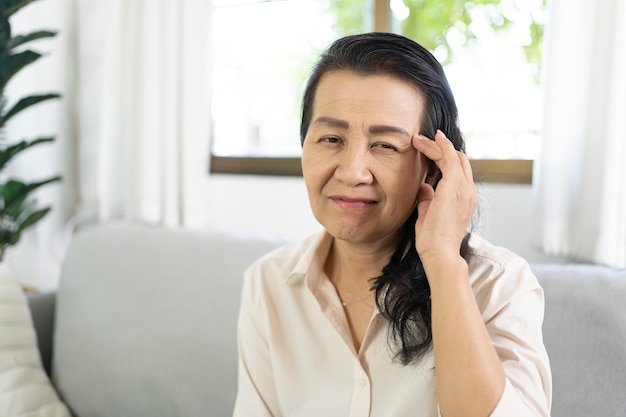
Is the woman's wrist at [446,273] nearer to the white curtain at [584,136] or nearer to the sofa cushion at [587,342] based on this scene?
the sofa cushion at [587,342]

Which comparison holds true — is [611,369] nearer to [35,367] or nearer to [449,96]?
[449,96]

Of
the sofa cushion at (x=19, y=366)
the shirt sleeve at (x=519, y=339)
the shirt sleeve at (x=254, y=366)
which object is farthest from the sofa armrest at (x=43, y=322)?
the shirt sleeve at (x=519, y=339)

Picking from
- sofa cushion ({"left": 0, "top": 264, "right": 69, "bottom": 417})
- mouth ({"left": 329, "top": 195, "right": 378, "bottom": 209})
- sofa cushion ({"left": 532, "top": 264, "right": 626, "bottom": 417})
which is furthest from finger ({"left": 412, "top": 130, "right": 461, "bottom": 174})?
sofa cushion ({"left": 0, "top": 264, "right": 69, "bottom": 417})

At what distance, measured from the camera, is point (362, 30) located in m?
2.19

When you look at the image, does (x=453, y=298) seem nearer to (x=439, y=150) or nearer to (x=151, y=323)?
(x=439, y=150)

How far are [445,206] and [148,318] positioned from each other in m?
1.06

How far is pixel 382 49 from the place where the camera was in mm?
1019

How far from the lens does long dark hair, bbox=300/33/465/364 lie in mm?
1018

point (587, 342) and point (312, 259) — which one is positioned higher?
point (312, 259)

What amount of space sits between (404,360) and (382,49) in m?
0.53

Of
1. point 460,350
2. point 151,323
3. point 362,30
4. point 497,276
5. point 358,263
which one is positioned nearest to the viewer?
point 460,350

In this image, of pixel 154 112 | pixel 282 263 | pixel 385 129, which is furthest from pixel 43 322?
pixel 385 129

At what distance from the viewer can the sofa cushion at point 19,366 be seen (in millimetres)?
1514

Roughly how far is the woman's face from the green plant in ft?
4.24
